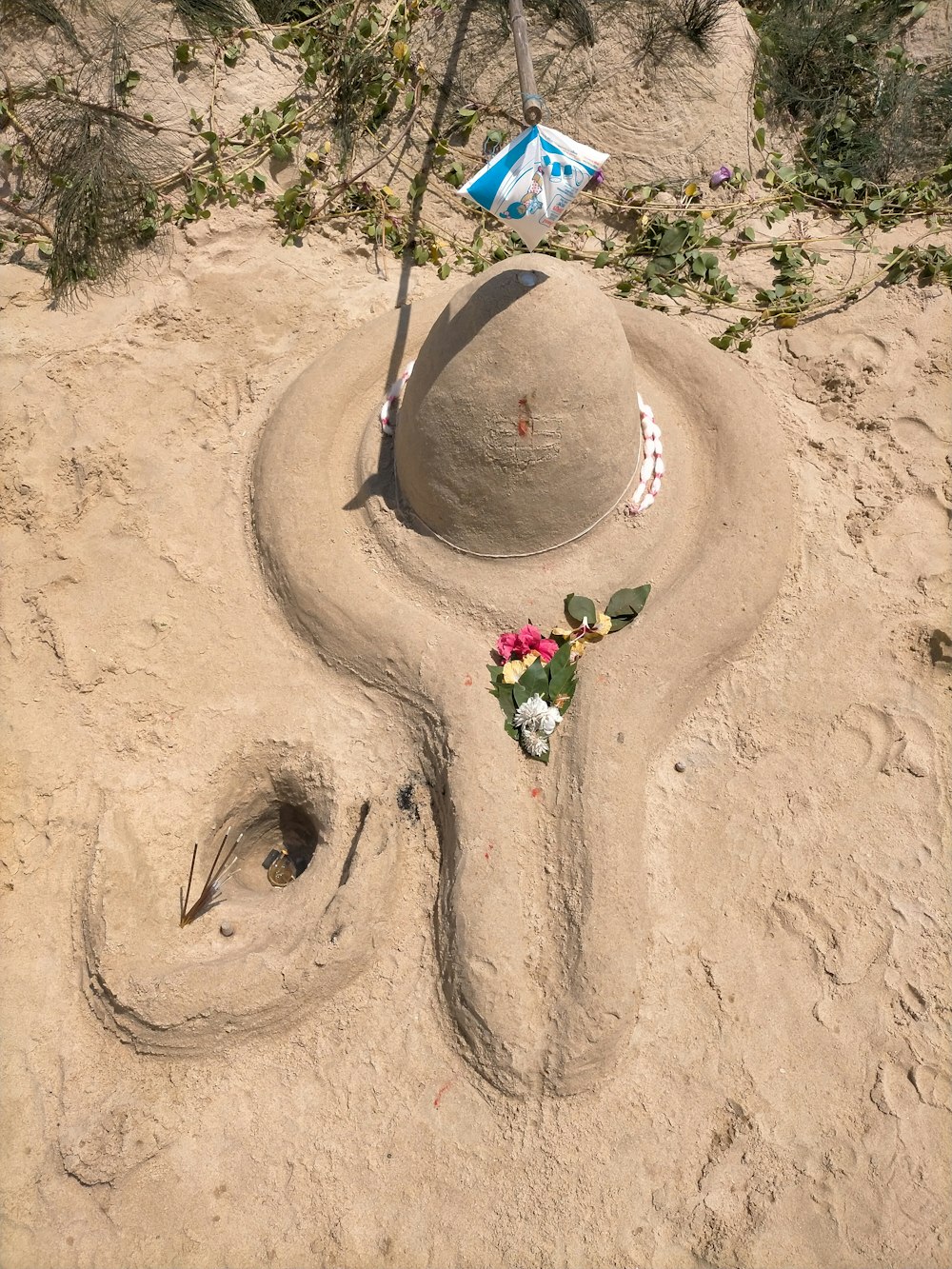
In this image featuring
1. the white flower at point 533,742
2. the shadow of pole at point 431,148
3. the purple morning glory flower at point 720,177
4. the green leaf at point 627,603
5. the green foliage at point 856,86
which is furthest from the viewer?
the green foliage at point 856,86

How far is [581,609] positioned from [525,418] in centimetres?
98

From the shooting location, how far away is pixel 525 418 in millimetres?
3619

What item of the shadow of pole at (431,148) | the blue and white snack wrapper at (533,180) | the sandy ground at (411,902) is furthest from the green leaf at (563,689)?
the shadow of pole at (431,148)

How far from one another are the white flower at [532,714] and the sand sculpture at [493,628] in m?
0.12

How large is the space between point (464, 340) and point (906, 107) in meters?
5.07

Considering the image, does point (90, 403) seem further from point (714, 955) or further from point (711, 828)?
point (714, 955)

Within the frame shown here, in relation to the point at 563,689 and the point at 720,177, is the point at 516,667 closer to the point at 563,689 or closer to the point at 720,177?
the point at 563,689

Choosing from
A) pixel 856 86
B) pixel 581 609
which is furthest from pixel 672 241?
pixel 581 609

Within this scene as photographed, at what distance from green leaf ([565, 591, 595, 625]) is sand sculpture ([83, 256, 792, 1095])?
10 centimetres

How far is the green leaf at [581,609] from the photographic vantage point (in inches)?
160

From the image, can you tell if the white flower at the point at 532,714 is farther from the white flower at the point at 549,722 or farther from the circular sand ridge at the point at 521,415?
the circular sand ridge at the point at 521,415

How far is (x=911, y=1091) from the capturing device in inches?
130

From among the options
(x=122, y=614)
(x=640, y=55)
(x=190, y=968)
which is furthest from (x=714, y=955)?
(x=640, y=55)

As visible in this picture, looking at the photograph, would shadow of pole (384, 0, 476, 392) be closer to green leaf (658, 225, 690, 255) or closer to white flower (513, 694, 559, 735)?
green leaf (658, 225, 690, 255)
